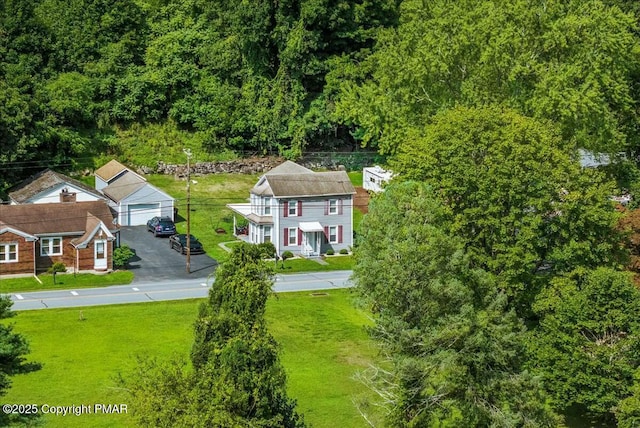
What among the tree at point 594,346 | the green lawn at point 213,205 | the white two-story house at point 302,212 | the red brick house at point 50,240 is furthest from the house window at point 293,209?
the tree at point 594,346

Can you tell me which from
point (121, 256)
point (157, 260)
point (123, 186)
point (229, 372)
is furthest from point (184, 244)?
point (229, 372)

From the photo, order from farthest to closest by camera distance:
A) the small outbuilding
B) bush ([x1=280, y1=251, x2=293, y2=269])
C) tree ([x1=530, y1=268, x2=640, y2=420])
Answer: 1. the small outbuilding
2. bush ([x1=280, y1=251, x2=293, y2=269])
3. tree ([x1=530, y1=268, x2=640, y2=420])

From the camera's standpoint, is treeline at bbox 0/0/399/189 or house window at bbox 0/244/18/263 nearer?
house window at bbox 0/244/18/263

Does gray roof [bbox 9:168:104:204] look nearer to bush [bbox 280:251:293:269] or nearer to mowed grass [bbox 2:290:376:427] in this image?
bush [bbox 280:251:293:269]

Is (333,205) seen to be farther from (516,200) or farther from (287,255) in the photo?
(516,200)

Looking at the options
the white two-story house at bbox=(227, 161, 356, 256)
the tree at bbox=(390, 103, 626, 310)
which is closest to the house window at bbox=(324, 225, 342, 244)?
the white two-story house at bbox=(227, 161, 356, 256)
